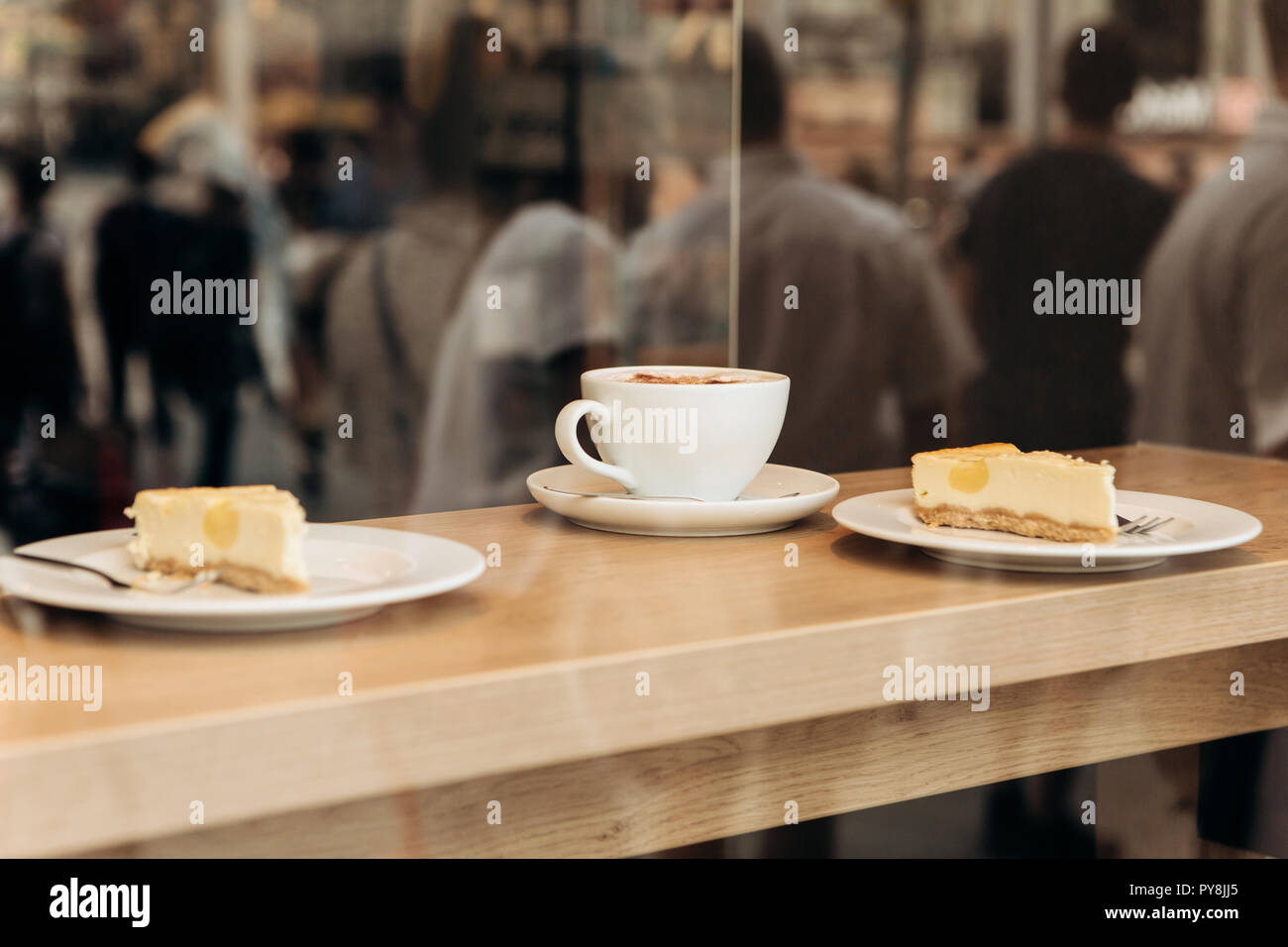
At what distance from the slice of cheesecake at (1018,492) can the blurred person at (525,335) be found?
1632 millimetres

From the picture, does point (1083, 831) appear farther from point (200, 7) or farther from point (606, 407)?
point (200, 7)

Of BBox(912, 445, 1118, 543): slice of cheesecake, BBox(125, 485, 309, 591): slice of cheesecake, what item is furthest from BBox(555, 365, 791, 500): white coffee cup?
BBox(125, 485, 309, 591): slice of cheesecake

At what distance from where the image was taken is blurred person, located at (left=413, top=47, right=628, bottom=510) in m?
2.45

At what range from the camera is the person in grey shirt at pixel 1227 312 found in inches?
98.1

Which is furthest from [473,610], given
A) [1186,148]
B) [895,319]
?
[1186,148]

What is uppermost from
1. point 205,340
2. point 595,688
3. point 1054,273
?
point 1054,273

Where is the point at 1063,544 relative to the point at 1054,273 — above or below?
below

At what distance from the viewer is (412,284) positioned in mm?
2461

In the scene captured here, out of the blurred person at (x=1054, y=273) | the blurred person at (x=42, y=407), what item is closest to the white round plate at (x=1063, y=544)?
the blurred person at (x=42, y=407)

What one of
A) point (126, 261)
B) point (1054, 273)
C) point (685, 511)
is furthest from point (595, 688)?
point (1054, 273)

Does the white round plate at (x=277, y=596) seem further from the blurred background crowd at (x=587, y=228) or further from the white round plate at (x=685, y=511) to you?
the blurred background crowd at (x=587, y=228)

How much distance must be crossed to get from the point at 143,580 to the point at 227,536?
0.16 ft

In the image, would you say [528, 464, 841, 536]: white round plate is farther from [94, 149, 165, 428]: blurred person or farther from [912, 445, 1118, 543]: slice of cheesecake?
[94, 149, 165, 428]: blurred person

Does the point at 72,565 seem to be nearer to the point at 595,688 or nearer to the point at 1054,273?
the point at 595,688
